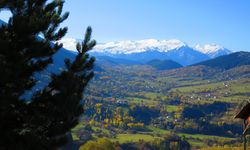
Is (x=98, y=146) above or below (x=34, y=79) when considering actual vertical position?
below

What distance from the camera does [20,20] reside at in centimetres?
1648

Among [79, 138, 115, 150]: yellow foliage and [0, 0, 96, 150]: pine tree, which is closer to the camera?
[0, 0, 96, 150]: pine tree

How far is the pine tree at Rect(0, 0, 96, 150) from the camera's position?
53.7 feet

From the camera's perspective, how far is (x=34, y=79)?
19.4 meters

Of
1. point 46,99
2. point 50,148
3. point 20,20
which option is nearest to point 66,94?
point 46,99

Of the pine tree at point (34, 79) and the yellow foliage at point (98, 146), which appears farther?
the yellow foliage at point (98, 146)

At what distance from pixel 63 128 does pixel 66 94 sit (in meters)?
1.77

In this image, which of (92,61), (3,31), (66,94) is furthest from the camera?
(92,61)

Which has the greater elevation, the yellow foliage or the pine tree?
the pine tree

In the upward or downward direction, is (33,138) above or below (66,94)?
below

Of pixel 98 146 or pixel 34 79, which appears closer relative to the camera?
pixel 34 79

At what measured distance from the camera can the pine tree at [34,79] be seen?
16375 millimetres

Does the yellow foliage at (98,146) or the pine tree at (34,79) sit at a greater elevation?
the pine tree at (34,79)

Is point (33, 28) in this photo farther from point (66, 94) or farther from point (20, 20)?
point (66, 94)
